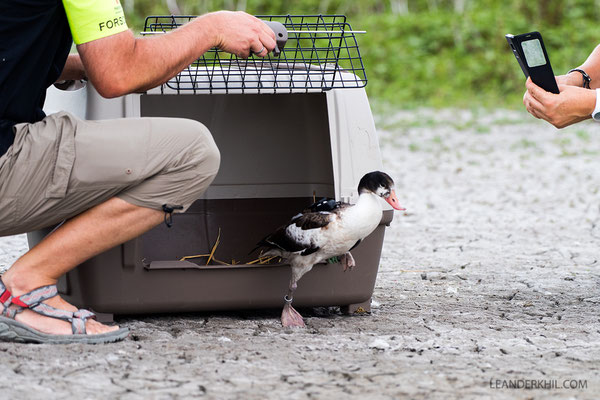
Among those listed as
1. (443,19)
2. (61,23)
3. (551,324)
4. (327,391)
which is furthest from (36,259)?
(443,19)

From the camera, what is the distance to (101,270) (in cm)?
279

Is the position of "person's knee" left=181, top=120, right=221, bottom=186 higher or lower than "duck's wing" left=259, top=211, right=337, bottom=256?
higher

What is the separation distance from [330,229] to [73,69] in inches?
37.9

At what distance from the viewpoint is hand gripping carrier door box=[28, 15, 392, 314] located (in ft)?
9.28

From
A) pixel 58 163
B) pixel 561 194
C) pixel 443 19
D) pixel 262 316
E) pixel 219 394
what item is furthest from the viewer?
pixel 443 19

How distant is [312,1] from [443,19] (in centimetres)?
209

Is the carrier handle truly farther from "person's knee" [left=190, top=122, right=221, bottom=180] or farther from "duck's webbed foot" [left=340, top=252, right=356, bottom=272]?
"duck's webbed foot" [left=340, top=252, right=356, bottom=272]

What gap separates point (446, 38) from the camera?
40.1 feet

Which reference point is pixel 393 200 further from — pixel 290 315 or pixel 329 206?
pixel 290 315

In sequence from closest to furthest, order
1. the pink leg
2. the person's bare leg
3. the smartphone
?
the person's bare leg
the pink leg
the smartphone

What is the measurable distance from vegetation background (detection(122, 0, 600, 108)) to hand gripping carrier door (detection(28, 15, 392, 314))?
6.94m

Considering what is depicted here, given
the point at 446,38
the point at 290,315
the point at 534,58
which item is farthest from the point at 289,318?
the point at 446,38

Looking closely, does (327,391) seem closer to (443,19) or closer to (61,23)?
(61,23)

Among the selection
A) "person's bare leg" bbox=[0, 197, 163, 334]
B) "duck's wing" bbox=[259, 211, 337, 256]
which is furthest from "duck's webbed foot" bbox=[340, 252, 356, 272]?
"person's bare leg" bbox=[0, 197, 163, 334]
